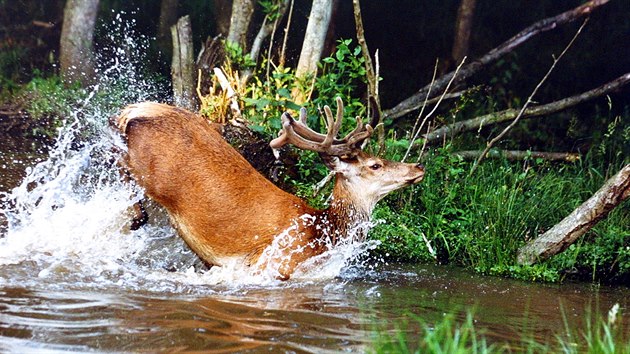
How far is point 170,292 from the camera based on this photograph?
20.1 feet

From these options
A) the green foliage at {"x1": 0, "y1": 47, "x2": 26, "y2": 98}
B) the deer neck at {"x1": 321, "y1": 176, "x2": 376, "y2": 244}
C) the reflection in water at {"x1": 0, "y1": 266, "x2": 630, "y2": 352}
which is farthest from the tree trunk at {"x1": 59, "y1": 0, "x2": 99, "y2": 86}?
the reflection in water at {"x1": 0, "y1": 266, "x2": 630, "y2": 352}

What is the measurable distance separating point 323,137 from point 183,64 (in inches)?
140

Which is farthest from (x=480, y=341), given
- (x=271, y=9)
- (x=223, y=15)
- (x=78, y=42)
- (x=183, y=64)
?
(x=78, y=42)

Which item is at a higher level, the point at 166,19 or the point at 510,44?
the point at 166,19

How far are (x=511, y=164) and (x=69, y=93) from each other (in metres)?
4.94

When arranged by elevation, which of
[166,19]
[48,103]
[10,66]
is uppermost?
[166,19]

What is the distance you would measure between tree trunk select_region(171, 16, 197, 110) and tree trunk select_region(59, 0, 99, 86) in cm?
159

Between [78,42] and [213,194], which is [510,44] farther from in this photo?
[213,194]

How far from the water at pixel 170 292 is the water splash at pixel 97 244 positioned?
1 centimetres

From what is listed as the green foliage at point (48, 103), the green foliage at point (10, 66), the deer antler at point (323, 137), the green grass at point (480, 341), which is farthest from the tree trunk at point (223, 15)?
the green grass at point (480, 341)

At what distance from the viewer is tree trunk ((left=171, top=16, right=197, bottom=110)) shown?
10.2 meters

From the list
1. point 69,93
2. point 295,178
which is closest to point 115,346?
point 295,178

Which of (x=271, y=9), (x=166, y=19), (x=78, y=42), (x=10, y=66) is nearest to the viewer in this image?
(x=271, y=9)

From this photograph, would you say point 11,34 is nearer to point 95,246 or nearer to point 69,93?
point 69,93
